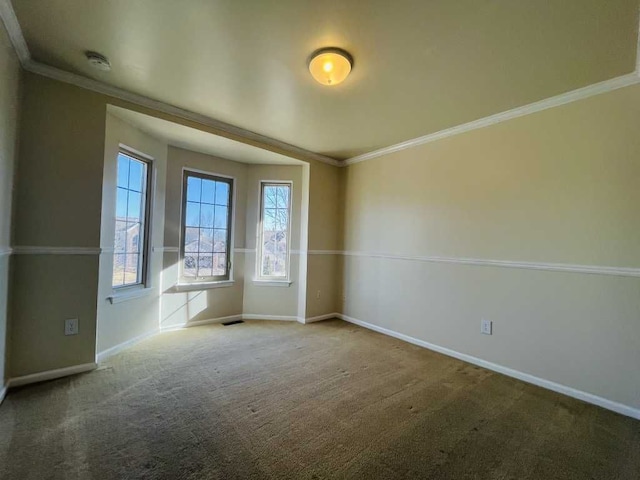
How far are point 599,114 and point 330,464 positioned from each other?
3064 millimetres

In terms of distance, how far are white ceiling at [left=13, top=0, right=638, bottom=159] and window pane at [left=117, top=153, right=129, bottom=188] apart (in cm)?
83

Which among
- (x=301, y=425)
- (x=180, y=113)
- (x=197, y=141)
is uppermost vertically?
(x=180, y=113)

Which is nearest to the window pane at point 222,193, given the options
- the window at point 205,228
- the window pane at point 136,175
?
the window at point 205,228

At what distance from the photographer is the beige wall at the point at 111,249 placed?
8.98ft

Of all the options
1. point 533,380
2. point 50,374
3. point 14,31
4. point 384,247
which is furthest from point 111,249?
point 533,380

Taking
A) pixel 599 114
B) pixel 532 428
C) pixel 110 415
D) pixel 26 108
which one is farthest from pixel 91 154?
pixel 599 114

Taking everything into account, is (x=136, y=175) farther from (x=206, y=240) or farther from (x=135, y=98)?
(x=206, y=240)

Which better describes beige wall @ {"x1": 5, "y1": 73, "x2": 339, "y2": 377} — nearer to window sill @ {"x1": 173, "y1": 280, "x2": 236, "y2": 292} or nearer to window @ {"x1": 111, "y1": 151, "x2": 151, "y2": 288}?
window @ {"x1": 111, "y1": 151, "x2": 151, "y2": 288}

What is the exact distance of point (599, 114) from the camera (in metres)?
2.21

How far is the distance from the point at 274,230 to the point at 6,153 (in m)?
2.86

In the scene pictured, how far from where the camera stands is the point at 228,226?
166 inches

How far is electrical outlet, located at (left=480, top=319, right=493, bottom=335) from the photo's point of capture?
9.04 feet

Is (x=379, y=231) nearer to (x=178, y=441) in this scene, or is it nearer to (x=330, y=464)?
(x=330, y=464)

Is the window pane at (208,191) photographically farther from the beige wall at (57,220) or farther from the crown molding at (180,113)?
the beige wall at (57,220)
